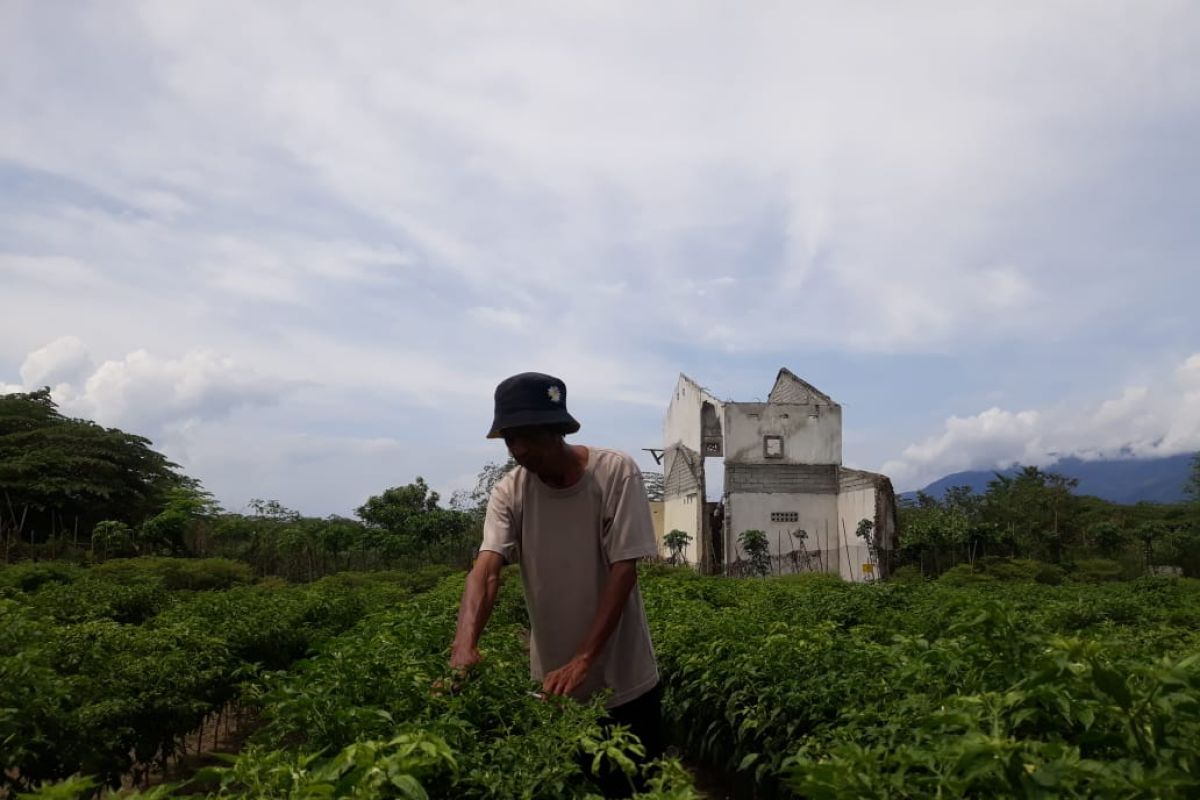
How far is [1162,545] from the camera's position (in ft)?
104

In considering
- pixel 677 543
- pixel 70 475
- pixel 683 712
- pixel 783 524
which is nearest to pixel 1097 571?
pixel 783 524

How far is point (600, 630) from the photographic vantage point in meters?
2.90

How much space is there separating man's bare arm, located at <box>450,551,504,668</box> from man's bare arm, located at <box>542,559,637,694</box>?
28 centimetres

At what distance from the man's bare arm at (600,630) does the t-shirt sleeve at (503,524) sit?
0.42m

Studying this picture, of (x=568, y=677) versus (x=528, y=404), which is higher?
(x=528, y=404)

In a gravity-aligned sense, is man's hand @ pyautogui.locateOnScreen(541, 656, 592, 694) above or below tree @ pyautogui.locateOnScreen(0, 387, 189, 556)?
below

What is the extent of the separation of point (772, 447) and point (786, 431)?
79cm

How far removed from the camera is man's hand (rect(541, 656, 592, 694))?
2.84 m

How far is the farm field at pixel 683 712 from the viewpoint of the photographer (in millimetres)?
1811

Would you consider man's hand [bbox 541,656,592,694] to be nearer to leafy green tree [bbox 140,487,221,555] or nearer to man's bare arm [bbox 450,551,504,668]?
man's bare arm [bbox 450,551,504,668]

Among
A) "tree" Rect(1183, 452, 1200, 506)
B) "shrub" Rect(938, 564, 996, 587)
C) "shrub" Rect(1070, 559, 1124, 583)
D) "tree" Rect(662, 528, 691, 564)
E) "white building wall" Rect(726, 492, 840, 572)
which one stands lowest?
"shrub" Rect(938, 564, 996, 587)

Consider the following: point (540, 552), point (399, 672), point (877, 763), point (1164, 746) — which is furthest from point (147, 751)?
point (1164, 746)

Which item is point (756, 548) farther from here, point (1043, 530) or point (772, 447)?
point (1043, 530)

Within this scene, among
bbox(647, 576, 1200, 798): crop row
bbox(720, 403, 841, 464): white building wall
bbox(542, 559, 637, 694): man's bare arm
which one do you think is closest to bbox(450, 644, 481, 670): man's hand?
bbox(542, 559, 637, 694): man's bare arm
